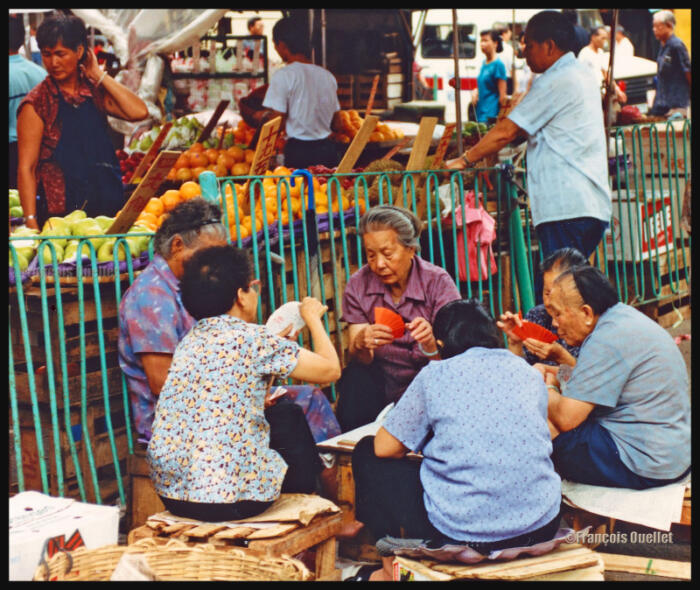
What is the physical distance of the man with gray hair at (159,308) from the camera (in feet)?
12.2

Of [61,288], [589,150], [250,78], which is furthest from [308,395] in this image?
[250,78]

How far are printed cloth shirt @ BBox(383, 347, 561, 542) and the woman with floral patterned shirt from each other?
1.64 feet

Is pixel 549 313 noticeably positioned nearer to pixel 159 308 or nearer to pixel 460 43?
pixel 159 308

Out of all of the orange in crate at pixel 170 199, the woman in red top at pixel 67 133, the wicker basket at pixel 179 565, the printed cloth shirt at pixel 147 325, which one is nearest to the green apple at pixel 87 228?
the woman in red top at pixel 67 133

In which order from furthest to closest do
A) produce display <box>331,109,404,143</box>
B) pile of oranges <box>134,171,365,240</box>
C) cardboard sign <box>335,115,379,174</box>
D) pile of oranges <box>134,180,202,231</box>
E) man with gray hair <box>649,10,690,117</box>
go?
1. man with gray hair <box>649,10,690,117</box>
2. produce display <box>331,109,404,143</box>
3. cardboard sign <box>335,115,379,174</box>
4. pile of oranges <box>134,180,202,231</box>
5. pile of oranges <box>134,171,365,240</box>

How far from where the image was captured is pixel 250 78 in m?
10.1

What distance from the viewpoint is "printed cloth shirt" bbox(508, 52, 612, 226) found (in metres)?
5.52

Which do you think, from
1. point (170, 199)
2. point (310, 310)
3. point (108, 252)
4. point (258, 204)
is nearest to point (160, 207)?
point (170, 199)

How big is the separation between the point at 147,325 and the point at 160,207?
1.57 meters

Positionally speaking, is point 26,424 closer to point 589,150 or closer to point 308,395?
point 308,395

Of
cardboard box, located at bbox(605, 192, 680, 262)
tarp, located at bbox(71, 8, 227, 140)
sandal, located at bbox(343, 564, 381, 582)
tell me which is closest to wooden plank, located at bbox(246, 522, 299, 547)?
sandal, located at bbox(343, 564, 381, 582)

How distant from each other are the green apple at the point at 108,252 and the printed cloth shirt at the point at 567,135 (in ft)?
8.20

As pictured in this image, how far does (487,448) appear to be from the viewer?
303cm

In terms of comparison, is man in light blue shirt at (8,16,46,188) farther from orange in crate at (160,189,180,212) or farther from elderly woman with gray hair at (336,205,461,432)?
elderly woman with gray hair at (336,205,461,432)
